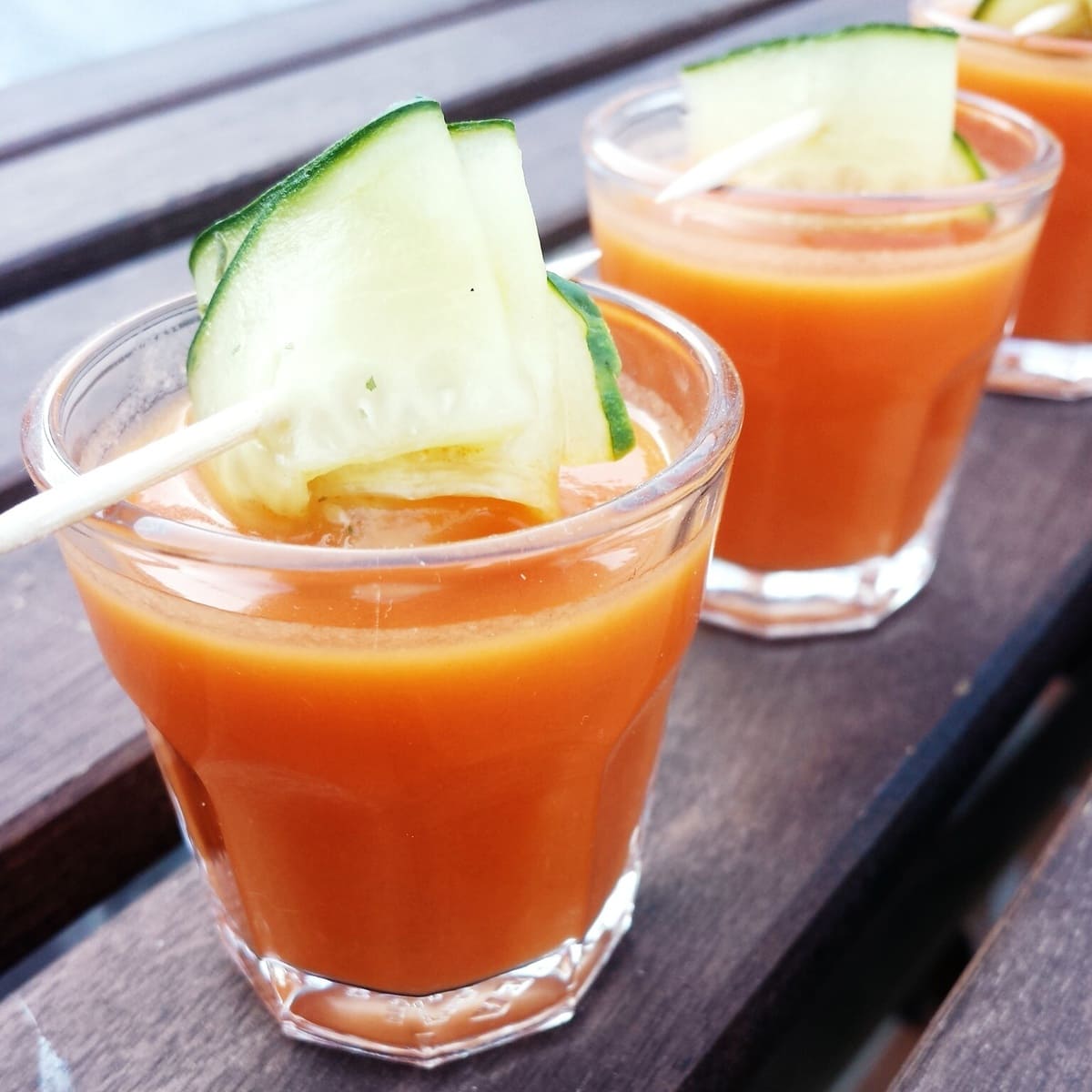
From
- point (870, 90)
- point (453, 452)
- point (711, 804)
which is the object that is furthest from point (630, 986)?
point (870, 90)

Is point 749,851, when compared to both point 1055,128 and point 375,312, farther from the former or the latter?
point 1055,128

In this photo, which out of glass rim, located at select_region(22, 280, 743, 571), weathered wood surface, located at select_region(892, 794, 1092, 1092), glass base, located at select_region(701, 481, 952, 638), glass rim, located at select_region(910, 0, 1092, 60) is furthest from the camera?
glass rim, located at select_region(910, 0, 1092, 60)

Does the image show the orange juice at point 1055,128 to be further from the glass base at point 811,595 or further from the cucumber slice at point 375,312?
the cucumber slice at point 375,312

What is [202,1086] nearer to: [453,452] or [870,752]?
[453,452]

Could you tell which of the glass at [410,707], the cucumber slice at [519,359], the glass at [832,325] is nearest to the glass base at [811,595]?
the glass at [832,325]

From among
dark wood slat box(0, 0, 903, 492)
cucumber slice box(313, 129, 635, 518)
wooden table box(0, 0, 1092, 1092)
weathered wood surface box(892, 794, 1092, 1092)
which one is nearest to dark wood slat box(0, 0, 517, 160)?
wooden table box(0, 0, 1092, 1092)

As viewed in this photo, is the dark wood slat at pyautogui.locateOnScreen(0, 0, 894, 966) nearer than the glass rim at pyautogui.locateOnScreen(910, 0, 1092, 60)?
Yes

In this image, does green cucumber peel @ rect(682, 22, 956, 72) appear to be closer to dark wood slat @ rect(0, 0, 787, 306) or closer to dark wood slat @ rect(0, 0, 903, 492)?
dark wood slat @ rect(0, 0, 903, 492)
